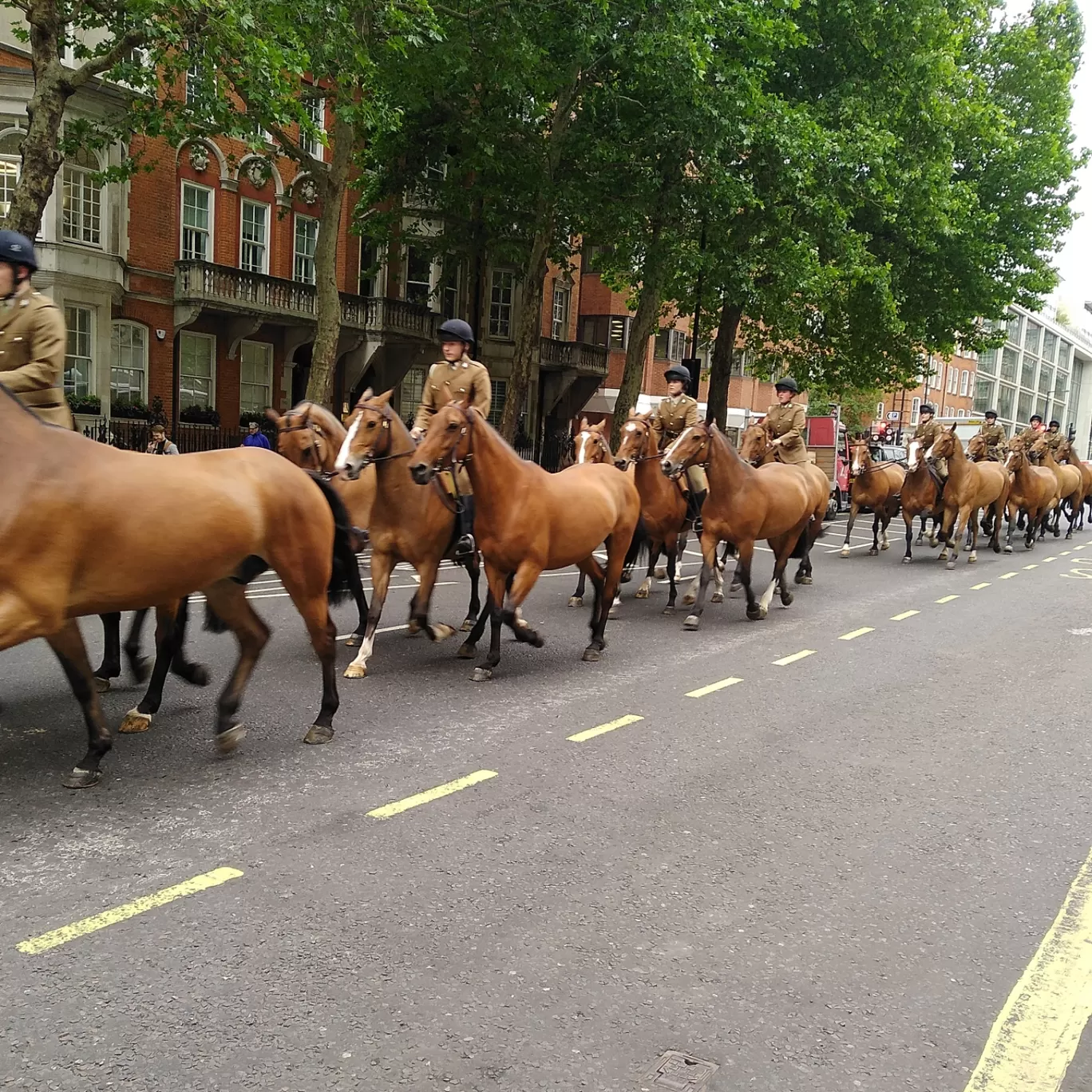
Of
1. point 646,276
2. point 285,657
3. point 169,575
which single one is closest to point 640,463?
point 285,657

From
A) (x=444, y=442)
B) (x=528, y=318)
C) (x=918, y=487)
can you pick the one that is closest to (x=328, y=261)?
(x=528, y=318)

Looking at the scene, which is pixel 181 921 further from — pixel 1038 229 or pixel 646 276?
pixel 1038 229

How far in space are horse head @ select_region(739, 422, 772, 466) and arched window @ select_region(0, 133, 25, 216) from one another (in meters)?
18.8

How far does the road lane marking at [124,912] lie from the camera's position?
362 centimetres

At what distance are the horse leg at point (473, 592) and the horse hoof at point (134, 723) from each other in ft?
11.5

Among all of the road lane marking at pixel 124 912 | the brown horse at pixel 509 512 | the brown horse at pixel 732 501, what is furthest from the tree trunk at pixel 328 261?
the road lane marking at pixel 124 912

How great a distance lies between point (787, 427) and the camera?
1442cm

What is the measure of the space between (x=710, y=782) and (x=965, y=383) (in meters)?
103

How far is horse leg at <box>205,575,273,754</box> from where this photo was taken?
19.1ft

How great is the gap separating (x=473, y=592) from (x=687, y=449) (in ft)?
9.09

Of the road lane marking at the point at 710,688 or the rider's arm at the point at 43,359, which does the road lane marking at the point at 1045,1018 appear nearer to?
the road lane marking at the point at 710,688

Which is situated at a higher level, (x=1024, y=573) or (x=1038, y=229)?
(x=1038, y=229)

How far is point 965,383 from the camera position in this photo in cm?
9906

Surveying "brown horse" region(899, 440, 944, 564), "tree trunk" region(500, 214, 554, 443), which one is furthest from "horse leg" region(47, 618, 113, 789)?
"tree trunk" region(500, 214, 554, 443)
